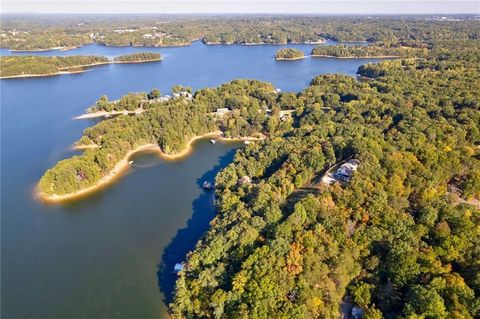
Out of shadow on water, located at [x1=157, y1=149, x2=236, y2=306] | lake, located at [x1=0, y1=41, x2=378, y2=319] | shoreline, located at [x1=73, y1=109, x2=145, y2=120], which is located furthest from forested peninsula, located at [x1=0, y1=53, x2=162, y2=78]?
shadow on water, located at [x1=157, y1=149, x2=236, y2=306]

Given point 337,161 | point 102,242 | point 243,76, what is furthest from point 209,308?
point 243,76

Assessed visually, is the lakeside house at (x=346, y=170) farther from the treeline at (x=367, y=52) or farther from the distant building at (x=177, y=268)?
the treeline at (x=367, y=52)

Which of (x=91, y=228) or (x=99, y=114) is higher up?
(x=99, y=114)

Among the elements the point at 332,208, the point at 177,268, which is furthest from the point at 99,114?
the point at 332,208

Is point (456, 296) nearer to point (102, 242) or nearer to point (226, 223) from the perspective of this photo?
point (226, 223)

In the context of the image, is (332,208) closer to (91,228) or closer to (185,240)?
(185,240)

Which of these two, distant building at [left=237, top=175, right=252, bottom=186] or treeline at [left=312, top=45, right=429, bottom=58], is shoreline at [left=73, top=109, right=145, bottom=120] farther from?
treeline at [left=312, top=45, right=429, bottom=58]
